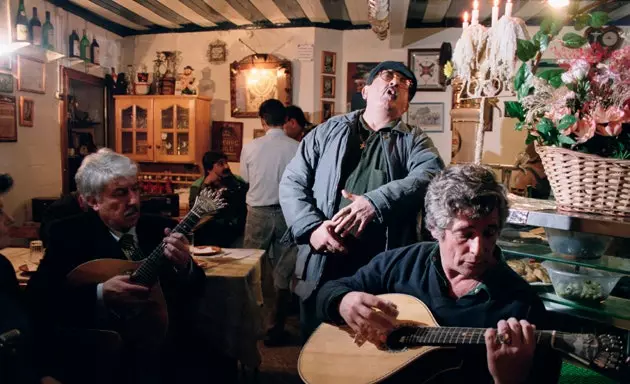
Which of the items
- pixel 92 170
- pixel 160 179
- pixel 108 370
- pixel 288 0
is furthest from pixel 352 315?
pixel 160 179

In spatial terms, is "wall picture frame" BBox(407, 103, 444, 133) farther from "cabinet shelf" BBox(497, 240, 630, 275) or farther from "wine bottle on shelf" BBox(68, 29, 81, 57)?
"cabinet shelf" BBox(497, 240, 630, 275)

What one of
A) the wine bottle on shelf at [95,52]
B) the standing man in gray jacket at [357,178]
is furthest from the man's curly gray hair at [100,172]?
the wine bottle on shelf at [95,52]

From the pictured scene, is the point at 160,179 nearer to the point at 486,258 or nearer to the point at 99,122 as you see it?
the point at 99,122

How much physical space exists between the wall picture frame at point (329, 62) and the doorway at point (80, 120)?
2475 mm

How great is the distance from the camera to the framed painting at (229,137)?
5672 millimetres

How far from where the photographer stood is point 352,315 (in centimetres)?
143

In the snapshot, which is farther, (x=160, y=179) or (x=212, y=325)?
(x=160, y=179)

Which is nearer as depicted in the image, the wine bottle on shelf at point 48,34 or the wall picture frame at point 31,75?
the wall picture frame at point 31,75

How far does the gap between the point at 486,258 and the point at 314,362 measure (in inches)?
22.1

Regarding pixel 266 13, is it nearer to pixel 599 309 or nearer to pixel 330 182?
pixel 330 182

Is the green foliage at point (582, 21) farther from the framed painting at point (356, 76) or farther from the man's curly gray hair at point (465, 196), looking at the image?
the framed painting at point (356, 76)

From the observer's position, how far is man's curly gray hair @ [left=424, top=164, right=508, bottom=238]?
1.29 meters

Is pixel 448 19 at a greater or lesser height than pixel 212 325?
greater

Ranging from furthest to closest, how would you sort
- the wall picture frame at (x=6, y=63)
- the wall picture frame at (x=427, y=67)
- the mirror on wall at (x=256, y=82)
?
the mirror on wall at (x=256, y=82) → the wall picture frame at (x=427, y=67) → the wall picture frame at (x=6, y=63)
